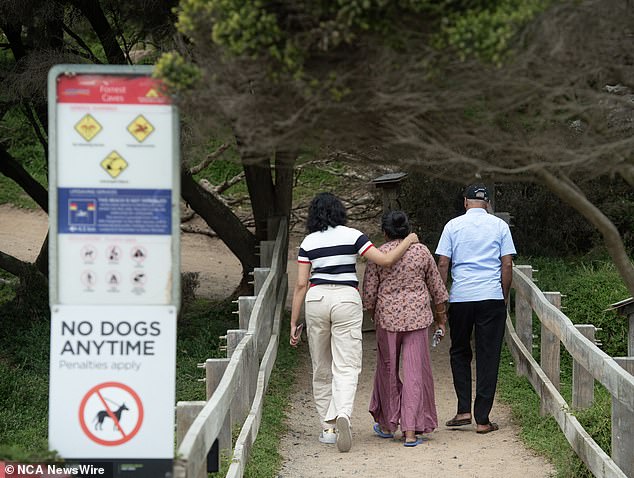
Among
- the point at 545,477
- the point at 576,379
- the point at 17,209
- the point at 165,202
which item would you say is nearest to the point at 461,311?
the point at 576,379

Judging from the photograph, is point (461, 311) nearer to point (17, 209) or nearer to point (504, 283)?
point (504, 283)

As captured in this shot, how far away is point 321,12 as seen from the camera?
3.81 m

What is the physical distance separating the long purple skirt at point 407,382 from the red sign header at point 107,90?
3.68 metres

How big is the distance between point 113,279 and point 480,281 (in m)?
3.93

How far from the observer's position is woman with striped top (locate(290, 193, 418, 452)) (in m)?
7.29

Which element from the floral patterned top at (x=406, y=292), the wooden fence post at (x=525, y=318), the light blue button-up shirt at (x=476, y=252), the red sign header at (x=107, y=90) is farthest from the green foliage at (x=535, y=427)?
the red sign header at (x=107, y=90)

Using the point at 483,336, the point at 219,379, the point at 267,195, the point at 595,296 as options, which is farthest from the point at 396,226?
the point at 267,195

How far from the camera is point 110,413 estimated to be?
439cm

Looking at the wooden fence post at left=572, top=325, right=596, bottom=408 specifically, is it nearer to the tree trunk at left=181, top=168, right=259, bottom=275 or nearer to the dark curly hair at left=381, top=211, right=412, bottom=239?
the dark curly hair at left=381, top=211, right=412, bottom=239

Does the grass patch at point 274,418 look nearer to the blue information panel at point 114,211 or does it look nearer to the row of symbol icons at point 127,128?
the blue information panel at point 114,211

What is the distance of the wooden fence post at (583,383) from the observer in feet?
24.2

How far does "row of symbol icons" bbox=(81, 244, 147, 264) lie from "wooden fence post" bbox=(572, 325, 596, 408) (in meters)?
3.94

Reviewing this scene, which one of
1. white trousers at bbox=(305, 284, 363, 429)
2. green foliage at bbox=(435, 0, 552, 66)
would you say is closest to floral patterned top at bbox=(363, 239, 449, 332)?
white trousers at bbox=(305, 284, 363, 429)

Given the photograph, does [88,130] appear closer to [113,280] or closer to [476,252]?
[113,280]
